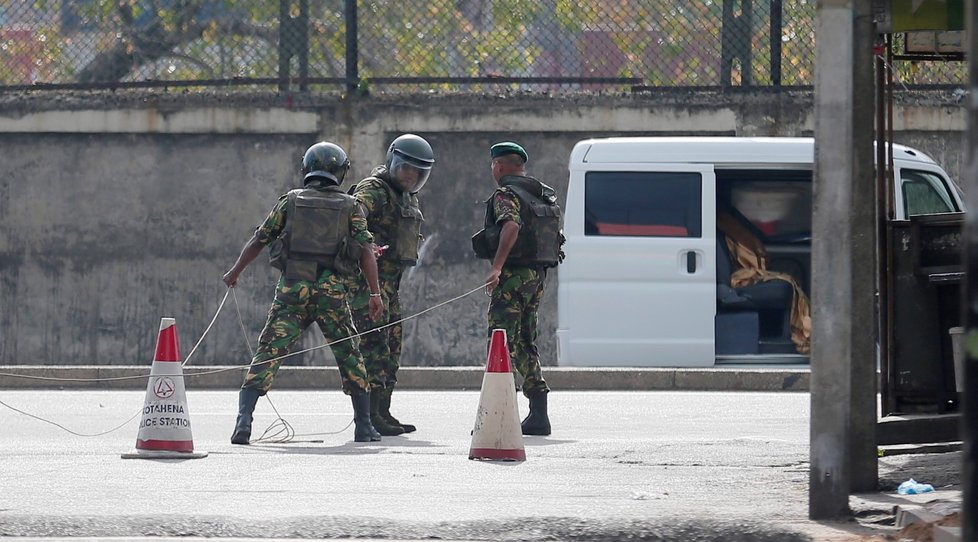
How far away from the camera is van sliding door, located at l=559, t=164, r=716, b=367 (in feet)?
42.3

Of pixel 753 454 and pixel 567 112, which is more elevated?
pixel 567 112

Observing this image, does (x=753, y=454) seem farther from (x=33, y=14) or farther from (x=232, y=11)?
(x=33, y=14)

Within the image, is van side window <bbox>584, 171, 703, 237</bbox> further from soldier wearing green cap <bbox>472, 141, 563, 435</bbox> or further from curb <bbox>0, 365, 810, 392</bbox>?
soldier wearing green cap <bbox>472, 141, 563, 435</bbox>

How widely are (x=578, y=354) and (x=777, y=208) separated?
7.53 feet

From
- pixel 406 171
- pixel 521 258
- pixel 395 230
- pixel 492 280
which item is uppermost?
pixel 406 171

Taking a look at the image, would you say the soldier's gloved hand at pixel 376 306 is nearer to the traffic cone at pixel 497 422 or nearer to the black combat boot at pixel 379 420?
the black combat boot at pixel 379 420

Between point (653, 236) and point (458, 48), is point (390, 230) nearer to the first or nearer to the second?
point (653, 236)

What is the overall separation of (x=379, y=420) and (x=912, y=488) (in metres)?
3.88

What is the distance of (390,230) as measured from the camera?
948cm

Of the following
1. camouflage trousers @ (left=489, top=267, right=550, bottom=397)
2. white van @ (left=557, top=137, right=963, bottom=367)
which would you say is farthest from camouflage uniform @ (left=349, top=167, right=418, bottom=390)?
white van @ (left=557, top=137, right=963, bottom=367)

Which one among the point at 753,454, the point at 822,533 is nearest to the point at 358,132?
the point at 753,454

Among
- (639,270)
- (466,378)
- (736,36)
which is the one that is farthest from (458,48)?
(639,270)

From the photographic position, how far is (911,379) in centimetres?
718

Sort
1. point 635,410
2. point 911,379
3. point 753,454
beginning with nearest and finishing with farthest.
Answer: point 911,379, point 753,454, point 635,410
